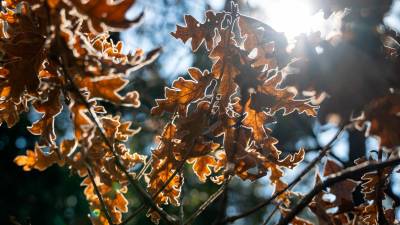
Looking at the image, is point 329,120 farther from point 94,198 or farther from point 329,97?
point 94,198

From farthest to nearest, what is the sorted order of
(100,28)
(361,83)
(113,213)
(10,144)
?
(10,144) < (113,213) < (100,28) < (361,83)

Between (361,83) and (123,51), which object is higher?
(361,83)

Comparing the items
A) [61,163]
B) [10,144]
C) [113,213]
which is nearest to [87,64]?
[61,163]

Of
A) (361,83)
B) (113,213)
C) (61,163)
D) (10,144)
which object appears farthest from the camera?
(10,144)

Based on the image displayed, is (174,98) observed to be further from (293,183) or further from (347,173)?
(347,173)

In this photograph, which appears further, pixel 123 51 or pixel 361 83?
pixel 123 51

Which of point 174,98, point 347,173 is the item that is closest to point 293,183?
point 347,173

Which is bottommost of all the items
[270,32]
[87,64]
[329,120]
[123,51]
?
[87,64]

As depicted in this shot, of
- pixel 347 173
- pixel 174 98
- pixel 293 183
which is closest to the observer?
pixel 347 173
